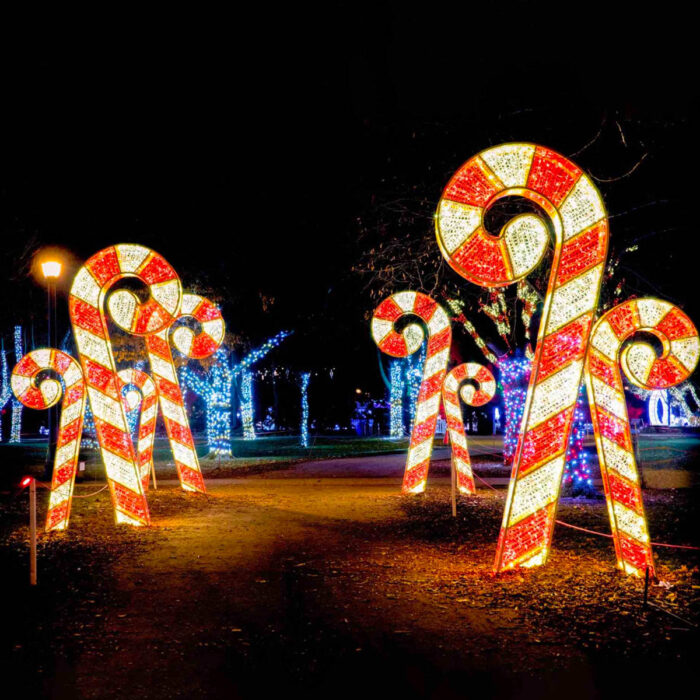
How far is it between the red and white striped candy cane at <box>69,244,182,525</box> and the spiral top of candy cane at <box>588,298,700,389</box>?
6.43m

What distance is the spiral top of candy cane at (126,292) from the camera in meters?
9.74

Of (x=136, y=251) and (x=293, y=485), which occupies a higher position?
(x=136, y=251)

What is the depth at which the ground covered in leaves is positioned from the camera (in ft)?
14.4

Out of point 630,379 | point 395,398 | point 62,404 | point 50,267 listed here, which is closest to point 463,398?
point 630,379

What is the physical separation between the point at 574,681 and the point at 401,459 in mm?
19358

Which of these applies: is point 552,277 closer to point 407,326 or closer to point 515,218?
point 515,218

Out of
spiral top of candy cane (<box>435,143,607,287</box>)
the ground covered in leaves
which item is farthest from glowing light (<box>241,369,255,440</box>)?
spiral top of candy cane (<box>435,143,607,287</box>)

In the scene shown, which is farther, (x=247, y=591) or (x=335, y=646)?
(x=247, y=591)

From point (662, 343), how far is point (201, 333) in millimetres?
Answer: 9412

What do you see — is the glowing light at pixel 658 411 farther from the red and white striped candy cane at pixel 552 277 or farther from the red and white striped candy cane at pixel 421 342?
the red and white striped candy cane at pixel 552 277

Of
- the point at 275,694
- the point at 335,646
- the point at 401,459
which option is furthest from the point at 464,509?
the point at 401,459

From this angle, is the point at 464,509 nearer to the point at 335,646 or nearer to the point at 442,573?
the point at 442,573

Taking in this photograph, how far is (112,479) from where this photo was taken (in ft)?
32.7

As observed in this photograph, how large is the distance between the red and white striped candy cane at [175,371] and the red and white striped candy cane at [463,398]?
477 centimetres
